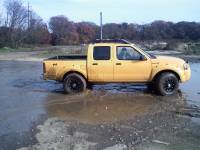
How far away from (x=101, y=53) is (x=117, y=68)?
0.83 metres

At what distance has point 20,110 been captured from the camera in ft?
37.8

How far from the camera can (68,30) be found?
77.2 m

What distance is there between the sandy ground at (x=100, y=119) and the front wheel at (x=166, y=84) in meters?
0.31

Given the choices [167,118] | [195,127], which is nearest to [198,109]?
[167,118]

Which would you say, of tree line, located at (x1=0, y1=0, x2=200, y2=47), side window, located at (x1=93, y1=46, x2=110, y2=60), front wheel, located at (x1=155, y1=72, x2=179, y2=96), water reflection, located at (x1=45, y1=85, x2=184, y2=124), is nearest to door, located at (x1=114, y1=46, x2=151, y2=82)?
side window, located at (x1=93, y1=46, x2=110, y2=60)

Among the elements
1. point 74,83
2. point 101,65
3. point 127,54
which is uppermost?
point 127,54

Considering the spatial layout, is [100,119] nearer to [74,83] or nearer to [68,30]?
[74,83]

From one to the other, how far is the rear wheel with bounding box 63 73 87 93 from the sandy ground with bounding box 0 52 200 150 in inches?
10.6

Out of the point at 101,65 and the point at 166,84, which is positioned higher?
the point at 101,65

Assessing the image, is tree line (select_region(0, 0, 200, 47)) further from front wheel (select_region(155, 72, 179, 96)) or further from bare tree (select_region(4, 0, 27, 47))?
front wheel (select_region(155, 72, 179, 96))

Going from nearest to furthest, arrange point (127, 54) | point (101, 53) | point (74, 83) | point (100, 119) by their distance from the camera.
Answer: point (100, 119) → point (127, 54) → point (101, 53) → point (74, 83)

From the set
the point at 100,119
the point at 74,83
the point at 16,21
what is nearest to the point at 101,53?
the point at 74,83

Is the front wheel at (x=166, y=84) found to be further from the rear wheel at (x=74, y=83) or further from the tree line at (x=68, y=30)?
the tree line at (x=68, y=30)

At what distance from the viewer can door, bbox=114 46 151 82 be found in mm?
14000
